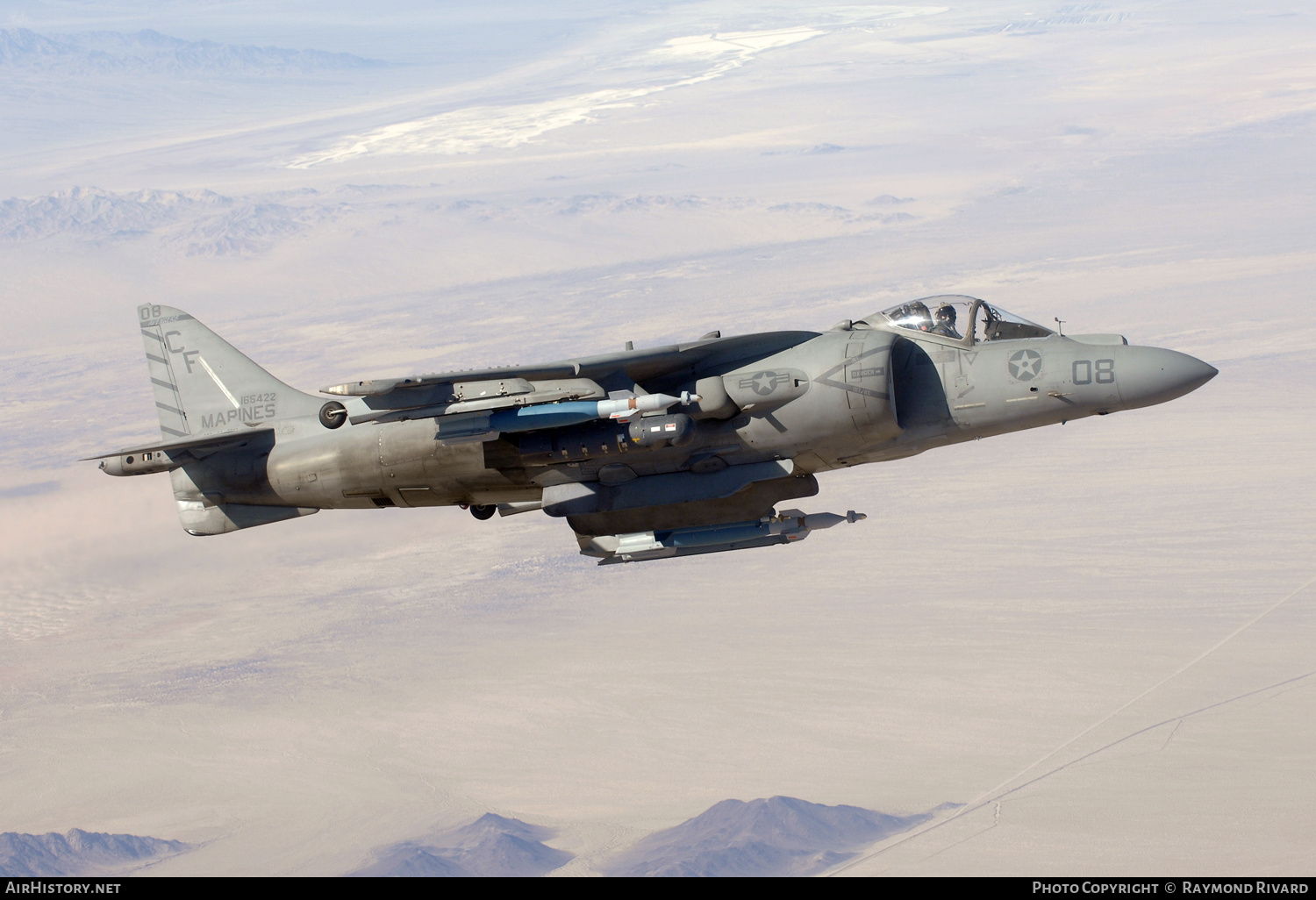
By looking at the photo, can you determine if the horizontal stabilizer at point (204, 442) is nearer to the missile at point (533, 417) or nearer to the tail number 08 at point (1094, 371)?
the missile at point (533, 417)

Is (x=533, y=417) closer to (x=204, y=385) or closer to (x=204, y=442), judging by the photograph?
(x=204, y=442)

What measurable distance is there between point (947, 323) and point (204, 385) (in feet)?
41.6

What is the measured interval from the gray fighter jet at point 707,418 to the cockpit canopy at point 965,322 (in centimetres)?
2

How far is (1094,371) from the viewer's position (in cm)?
1962

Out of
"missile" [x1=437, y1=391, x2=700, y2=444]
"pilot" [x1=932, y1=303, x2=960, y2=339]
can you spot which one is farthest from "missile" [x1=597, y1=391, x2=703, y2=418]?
"pilot" [x1=932, y1=303, x2=960, y2=339]

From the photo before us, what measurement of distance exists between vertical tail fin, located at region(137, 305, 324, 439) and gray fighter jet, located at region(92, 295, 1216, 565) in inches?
49.9

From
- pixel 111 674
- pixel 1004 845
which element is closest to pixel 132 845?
pixel 111 674

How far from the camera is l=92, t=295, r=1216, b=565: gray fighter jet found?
19609 mm

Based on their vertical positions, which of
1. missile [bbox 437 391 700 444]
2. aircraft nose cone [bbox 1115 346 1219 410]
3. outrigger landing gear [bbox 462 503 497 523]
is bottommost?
outrigger landing gear [bbox 462 503 497 523]

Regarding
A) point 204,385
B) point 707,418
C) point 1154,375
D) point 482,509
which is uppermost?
point 204,385

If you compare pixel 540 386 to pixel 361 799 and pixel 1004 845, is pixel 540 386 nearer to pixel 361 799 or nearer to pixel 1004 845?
pixel 1004 845

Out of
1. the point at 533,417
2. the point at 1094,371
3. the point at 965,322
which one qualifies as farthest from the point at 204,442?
the point at 1094,371

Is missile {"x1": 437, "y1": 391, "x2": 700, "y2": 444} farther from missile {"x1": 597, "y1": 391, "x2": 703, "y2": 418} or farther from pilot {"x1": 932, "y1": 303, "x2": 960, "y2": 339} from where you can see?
pilot {"x1": 932, "y1": 303, "x2": 960, "y2": 339}

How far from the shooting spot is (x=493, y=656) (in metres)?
155
